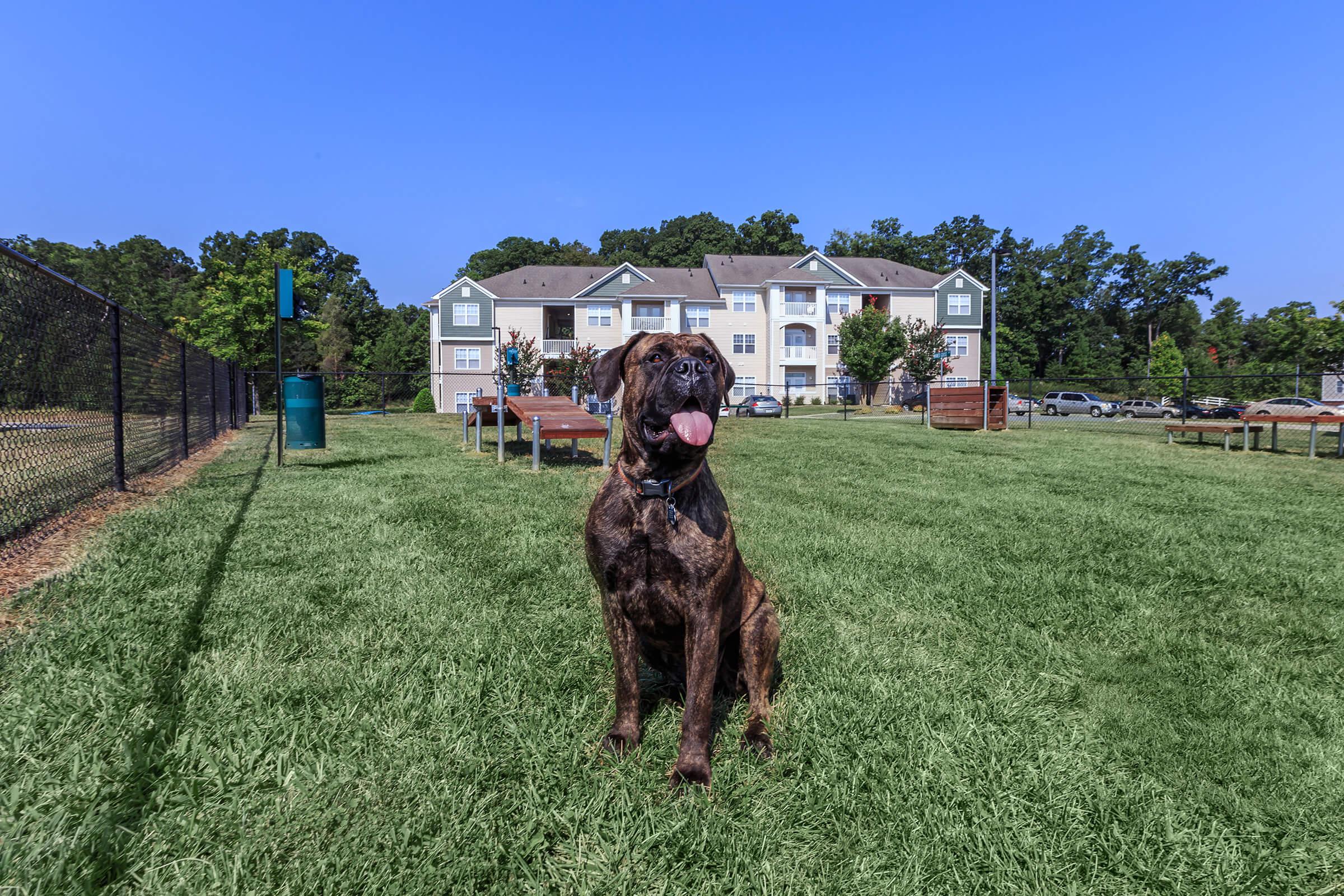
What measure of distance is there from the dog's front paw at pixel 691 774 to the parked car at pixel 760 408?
3288 centimetres

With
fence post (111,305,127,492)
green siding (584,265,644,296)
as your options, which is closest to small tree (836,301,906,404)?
green siding (584,265,644,296)

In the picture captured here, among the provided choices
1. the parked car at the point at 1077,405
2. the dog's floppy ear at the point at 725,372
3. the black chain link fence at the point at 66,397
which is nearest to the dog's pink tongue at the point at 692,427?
the dog's floppy ear at the point at 725,372

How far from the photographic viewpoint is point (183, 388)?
1088 centimetres

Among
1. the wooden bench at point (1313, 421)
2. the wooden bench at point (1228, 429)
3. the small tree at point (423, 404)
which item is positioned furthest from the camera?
the small tree at point (423, 404)

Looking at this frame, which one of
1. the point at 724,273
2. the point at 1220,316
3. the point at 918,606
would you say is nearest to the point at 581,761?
the point at 918,606

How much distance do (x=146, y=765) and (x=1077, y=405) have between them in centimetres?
4932

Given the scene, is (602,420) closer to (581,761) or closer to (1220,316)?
(581,761)

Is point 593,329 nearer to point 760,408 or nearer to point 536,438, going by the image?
point 760,408

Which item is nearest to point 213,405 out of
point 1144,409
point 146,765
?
point 146,765

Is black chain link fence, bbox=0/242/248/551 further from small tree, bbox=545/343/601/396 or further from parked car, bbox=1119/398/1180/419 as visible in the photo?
parked car, bbox=1119/398/1180/419

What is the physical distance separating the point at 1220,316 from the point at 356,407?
82220 mm

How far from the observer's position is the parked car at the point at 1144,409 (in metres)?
37.5

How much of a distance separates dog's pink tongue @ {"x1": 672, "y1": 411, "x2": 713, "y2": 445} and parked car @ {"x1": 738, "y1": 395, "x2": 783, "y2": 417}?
32.9 meters

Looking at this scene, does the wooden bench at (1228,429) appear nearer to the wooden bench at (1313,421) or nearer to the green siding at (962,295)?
the wooden bench at (1313,421)
